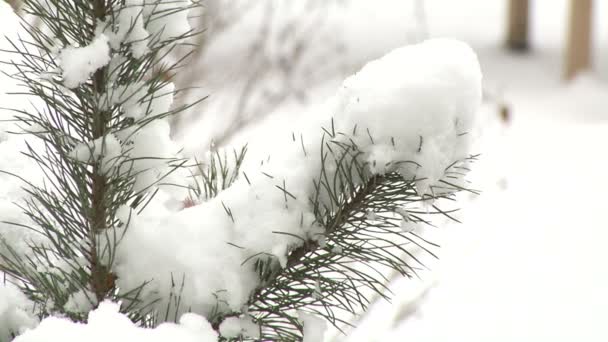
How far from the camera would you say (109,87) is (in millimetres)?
517

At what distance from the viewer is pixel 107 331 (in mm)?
443

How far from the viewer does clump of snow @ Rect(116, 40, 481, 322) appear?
1.66 ft

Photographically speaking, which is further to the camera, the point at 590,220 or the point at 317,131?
the point at 590,220

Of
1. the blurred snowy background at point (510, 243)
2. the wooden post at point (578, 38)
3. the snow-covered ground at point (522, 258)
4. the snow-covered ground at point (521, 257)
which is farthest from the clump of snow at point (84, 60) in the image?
the wooden post at point (578, 38)

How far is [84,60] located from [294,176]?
0.57 ft

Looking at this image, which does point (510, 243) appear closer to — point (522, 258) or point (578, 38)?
point (522, 258)

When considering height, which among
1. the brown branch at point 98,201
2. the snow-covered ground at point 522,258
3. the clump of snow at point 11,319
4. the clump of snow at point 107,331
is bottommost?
the snow-covered ground at point 522,258

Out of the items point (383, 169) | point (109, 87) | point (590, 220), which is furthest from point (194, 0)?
point (590, 220)

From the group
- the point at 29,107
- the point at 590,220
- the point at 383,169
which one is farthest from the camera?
the point at 590,220

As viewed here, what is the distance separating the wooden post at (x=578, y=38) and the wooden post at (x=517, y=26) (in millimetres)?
1097

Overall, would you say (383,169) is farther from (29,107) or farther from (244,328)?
(29,107)

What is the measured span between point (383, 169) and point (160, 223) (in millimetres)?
185

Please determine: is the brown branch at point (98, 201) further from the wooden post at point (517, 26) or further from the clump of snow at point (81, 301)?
the wooden post at point (517, 26)

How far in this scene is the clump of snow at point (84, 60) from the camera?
1.58 ft
